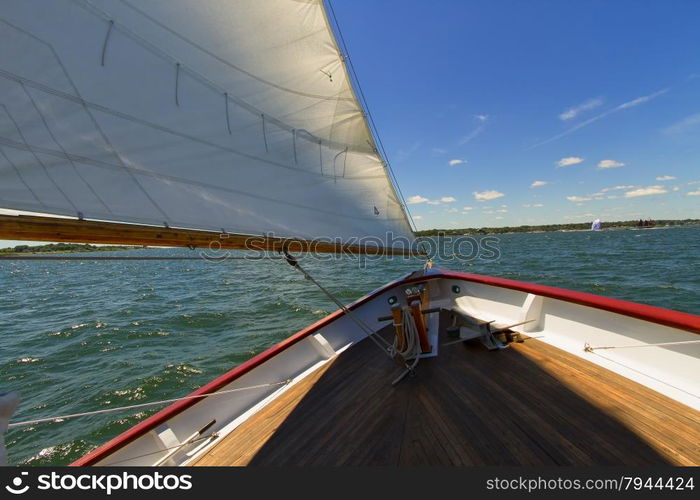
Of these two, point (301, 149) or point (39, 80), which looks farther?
point (301, 149)

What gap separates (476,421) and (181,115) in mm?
3316

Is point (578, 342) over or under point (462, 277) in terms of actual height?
under

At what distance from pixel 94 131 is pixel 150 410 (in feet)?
15.8

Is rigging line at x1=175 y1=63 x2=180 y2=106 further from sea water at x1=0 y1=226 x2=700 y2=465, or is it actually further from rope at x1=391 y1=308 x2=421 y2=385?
sea water at x1=0 y1=226 x2=700 y2=465

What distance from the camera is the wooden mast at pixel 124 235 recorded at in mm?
1434

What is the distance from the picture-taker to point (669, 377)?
2.57m

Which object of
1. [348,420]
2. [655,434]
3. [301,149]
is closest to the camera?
[655,434]

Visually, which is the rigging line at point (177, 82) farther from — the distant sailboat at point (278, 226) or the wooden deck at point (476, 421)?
the wooden deck at point (476, 421)

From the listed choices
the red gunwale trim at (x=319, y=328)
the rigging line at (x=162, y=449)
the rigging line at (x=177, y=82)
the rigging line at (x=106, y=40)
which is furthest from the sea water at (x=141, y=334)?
the rigging line at (x=106, y=40)

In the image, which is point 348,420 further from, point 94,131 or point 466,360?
point 94,131

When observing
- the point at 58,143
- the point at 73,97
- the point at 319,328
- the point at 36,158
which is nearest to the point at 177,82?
the point at 73,97

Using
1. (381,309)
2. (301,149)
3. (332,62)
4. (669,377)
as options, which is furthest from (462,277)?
(332,62)

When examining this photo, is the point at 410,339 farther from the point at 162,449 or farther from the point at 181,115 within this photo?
the point at 181,115

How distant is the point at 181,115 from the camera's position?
2146mm
